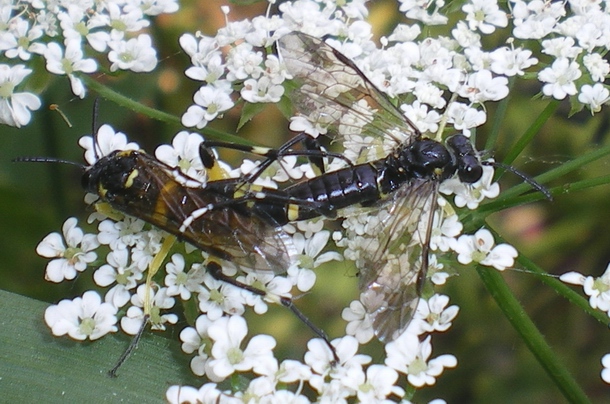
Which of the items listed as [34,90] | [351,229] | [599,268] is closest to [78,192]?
[34,90]

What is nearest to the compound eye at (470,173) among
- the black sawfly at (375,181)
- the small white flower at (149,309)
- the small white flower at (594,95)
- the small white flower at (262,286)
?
the black sawfly at (375,181)

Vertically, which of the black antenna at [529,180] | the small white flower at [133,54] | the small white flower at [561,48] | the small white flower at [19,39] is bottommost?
the small white flower at [19,39]

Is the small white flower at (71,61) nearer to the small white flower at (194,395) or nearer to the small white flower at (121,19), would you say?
the small white flower at (121,19)

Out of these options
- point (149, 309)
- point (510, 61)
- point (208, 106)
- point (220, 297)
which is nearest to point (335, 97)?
point (208, 106)

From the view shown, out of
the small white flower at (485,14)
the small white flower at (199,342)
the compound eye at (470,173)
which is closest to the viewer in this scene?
the small white flower at (199,342)

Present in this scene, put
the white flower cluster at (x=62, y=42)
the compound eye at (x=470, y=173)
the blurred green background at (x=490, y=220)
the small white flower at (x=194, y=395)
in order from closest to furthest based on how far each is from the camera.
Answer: the small white flower at (x=194, y=395) < the compound eye at (x=470, y=173) < the white flower cluster at (x=62, y=42) < the blurred green background at (x=490, y=220)

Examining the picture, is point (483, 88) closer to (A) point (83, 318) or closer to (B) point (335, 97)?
(B) point (335, 97)
